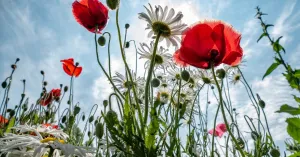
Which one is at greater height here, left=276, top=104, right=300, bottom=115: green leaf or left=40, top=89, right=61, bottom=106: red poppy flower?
left=40, top=89, right=61, bottom=106: red poppy flower

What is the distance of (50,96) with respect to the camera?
260 centimetres

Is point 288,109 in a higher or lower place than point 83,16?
lower

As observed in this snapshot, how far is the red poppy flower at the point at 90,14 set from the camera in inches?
52.5

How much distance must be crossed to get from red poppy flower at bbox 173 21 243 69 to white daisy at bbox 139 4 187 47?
282mm

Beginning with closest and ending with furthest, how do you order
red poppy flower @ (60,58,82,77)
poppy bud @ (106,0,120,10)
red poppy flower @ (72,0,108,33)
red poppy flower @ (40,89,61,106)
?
poppy bud @ (106,0,120,10)
red poppy flower @ (72,0,108,33)
red poppy flower @ (60,58,82,77)
red poppy flower @ (40,89,61,106)

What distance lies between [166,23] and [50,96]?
1.65 m

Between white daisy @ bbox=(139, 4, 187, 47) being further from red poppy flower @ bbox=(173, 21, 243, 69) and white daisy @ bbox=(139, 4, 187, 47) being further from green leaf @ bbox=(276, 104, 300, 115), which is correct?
green leaf @ bbox=(276, 104, 300, 115)

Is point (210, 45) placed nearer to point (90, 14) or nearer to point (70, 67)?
point (90, 14)

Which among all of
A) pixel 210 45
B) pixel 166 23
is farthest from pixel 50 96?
pixel 210 45

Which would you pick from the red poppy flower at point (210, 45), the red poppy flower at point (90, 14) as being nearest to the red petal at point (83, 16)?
the red poppy flower at point (90, 14)

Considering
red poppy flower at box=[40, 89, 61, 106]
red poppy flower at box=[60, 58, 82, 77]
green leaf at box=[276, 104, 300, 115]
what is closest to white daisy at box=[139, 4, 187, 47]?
green leaf at box=[276, 104, 300, 115]

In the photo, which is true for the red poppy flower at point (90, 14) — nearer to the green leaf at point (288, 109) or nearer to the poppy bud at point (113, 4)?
the poppy bud at point (113, 4)

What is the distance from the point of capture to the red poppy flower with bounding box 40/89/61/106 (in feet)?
8.10

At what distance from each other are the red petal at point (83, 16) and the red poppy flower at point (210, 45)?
0.53 m
